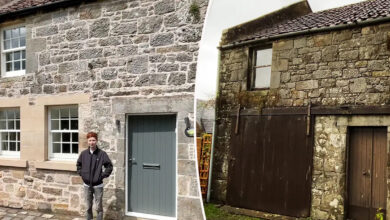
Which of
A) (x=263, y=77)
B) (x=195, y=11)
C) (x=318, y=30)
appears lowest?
(x=263, y=77)

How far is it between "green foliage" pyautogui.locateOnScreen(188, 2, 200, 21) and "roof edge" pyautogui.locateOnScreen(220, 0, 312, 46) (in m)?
4.38

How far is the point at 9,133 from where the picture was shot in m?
9.52

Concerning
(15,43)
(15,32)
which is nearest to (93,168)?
(15,43)

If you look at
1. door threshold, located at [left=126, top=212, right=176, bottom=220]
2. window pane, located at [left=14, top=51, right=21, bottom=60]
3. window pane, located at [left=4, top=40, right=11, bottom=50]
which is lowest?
door threshold, located at [left=126, top=212, right=176, bottom=220]

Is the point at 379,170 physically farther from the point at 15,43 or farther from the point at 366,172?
the point at 15,43

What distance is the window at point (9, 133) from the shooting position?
936cm

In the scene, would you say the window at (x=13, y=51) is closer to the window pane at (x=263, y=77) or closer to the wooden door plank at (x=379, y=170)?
the window pane at (x=263, y=77)

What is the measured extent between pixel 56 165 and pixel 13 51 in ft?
10.6

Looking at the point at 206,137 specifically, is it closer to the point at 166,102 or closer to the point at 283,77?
the point at 283,77

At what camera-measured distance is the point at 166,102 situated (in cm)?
680

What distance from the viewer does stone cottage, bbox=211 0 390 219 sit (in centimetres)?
135

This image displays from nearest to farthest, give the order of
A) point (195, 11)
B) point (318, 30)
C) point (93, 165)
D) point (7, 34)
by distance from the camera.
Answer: point (318, 30)
point (195, 11)
point (93, 165)
point (7, 34)

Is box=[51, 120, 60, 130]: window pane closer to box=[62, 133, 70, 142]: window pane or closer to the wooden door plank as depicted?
box=[62, 133, 70, 142]: window pane

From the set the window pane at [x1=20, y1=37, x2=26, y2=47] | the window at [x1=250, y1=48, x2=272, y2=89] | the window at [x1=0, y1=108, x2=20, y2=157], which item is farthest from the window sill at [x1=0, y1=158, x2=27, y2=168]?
the window at [x1=250, y1=48, x2=272, y2=89]
